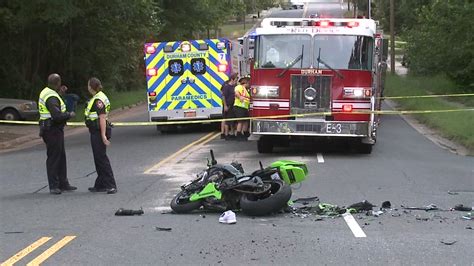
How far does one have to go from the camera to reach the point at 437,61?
94.8 feet

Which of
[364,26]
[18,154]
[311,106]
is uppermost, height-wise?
[364,26]

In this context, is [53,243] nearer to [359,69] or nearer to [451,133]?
[359,69]

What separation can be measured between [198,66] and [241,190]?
11713mm

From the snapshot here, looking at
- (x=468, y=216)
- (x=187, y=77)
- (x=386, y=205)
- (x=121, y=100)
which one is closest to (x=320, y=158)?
(x=386, y=205)

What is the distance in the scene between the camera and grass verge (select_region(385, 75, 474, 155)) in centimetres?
1678

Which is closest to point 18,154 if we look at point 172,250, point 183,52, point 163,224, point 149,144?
point 149,144

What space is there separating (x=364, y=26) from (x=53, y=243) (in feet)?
28.5

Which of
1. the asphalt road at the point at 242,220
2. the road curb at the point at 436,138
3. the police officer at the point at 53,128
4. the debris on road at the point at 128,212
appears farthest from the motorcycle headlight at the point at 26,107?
the debris on road at the point at 128,212

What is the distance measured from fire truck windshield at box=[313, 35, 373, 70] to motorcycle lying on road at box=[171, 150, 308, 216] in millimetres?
5143

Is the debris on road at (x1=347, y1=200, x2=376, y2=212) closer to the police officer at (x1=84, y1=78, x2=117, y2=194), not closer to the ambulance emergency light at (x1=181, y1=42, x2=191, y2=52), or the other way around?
the police officer at (x1=84, y1=78, x2=117, y2=194)

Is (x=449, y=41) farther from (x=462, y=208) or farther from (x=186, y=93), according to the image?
(x=462, y=208)

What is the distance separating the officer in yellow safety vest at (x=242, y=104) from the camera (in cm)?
1603

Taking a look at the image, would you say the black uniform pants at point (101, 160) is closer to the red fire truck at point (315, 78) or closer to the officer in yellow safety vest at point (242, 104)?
the red fire truck at point (315, 78)

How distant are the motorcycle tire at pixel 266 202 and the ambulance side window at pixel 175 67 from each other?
11718 millimetres
